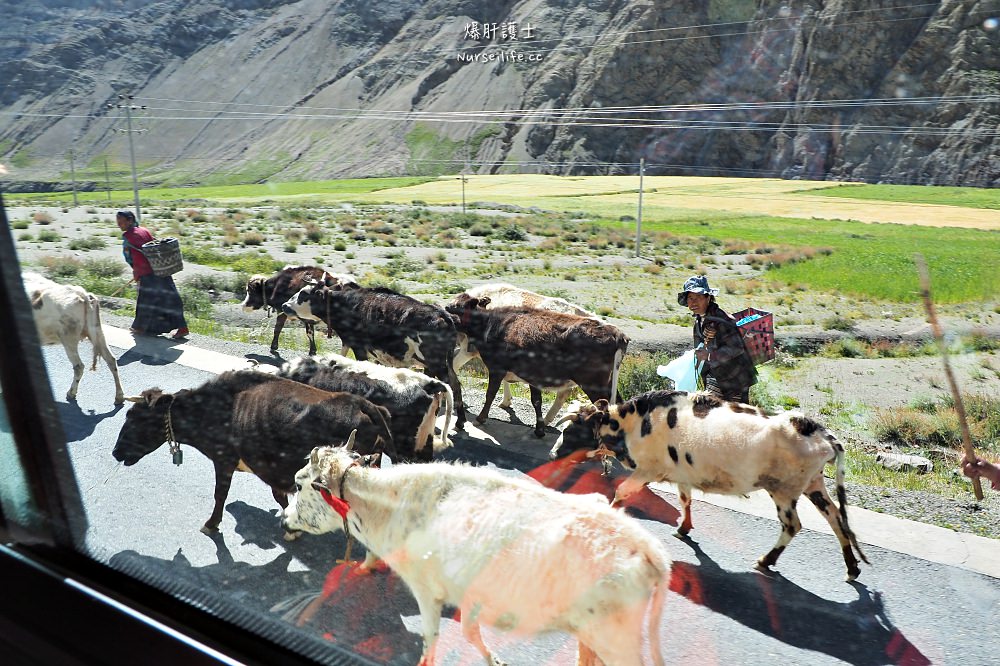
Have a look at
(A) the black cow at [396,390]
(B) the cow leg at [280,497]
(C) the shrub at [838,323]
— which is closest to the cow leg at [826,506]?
(A) the black cow at [396,390]

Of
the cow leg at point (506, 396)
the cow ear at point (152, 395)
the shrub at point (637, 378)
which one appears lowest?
the cow leg at point (506, 396)

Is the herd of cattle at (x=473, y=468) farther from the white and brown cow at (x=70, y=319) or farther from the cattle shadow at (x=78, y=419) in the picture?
the cattle shadow at (x=78, y=419)

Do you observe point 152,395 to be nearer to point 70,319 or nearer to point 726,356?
point 70,319

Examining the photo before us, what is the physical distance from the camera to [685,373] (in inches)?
238

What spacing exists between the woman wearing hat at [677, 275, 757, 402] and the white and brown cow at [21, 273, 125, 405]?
146 inches

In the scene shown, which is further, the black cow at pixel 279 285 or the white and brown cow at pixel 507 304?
the black cow at pixel 279 285

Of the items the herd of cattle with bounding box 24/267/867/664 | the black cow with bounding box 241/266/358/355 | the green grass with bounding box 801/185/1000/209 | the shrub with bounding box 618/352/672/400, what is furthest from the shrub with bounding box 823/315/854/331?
the black cow with bounding box 241/266/358/355

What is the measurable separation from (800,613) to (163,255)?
14.0 ft

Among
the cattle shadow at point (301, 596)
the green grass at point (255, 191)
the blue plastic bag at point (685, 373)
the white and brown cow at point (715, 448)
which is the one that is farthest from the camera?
the blue plastic bag at point (685, 373)

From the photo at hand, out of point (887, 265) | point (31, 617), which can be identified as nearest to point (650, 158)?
point (887, 265)

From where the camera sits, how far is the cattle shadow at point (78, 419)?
8.72ft

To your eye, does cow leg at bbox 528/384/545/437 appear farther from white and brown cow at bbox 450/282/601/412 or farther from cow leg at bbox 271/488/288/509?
cow leg at bbox 271/488/288/509

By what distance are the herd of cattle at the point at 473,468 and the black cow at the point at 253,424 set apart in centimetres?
1

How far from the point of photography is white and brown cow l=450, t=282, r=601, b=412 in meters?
7.40
